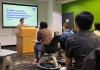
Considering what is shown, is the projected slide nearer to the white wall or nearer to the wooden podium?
the white wall

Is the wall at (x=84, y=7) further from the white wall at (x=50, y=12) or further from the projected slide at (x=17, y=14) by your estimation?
the projected slide at (x=17, y=14)

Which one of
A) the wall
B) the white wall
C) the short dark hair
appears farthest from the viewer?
the white wall

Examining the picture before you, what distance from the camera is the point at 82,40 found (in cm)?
212

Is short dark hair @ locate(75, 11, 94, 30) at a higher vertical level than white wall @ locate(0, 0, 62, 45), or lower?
lower

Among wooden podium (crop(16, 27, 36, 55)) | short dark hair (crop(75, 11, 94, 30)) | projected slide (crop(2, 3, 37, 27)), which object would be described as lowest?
wooden podium (crop(16, 27, 36, 55))

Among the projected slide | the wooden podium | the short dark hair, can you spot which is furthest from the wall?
the short dark hair

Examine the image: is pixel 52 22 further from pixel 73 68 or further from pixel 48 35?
pixel 73 68

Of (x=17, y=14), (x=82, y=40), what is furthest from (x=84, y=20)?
(x=17, y=14)

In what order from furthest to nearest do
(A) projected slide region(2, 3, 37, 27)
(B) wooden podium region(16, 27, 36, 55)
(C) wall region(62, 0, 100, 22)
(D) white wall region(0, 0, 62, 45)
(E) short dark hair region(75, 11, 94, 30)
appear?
(D) white wall region(0, 0, 62, 45) < (A) projected slide region(2, 3, 37, 27) < (C) wall region(62, 0, 100, 22) < (B) wooden podium region(16, 27, 36, 55) < (E) short dark hair region(75, 11, 94, 30)

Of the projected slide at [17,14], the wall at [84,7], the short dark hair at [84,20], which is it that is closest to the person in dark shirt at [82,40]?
the short dark hair at [84,20]

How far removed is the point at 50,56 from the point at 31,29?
8.57 ft

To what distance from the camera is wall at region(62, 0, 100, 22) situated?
9.02 metres

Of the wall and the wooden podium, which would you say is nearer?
the wooden podium

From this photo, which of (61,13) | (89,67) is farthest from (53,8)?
(89,67)
